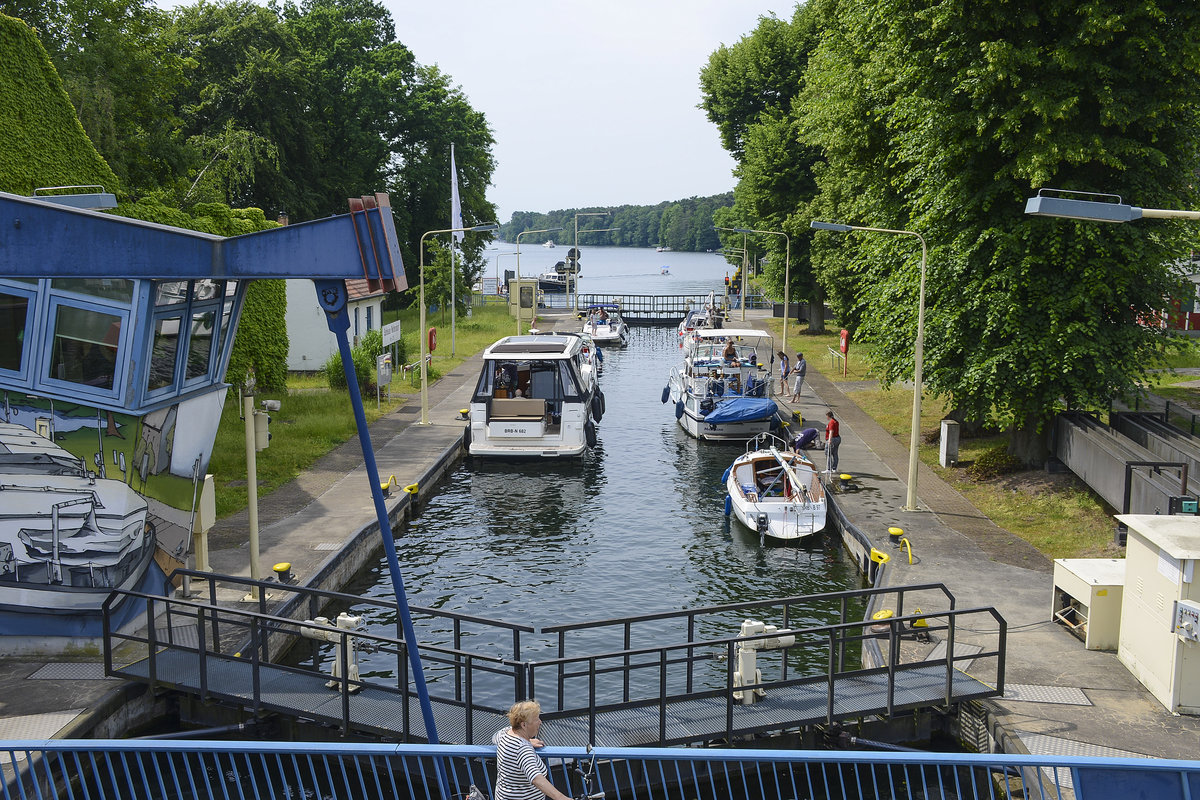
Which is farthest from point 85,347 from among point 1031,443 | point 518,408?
point 1031,443

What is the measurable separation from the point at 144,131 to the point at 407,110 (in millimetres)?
28033

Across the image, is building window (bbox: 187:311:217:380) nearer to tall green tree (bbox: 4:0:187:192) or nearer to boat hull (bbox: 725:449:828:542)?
boat hull (bbox: 725:449:828:542)

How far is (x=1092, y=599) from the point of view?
42.8ft

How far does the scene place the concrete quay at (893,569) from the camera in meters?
10.8

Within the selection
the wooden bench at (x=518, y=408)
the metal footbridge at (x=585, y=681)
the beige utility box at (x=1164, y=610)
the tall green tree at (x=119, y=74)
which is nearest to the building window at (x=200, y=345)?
the metal footbridge at (x=585, y=681)

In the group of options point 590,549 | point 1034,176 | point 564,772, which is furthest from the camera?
point 590,549

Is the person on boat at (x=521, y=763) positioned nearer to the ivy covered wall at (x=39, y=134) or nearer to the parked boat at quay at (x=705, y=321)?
the ivy covered wall at (x=39, y=134)

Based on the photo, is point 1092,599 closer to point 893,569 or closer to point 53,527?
point 893,569

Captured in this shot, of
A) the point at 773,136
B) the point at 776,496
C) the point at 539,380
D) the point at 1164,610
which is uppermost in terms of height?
the point at 773,136

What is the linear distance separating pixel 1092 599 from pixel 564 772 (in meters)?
8.67

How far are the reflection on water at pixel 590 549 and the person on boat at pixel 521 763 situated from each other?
7.99 meters

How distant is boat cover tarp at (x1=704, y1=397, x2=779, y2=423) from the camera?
29.0 meters

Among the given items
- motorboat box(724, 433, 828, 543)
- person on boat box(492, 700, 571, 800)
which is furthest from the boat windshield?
person on boat box(492, 700, 571, 800)

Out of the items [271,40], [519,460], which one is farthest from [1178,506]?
[271,40]
